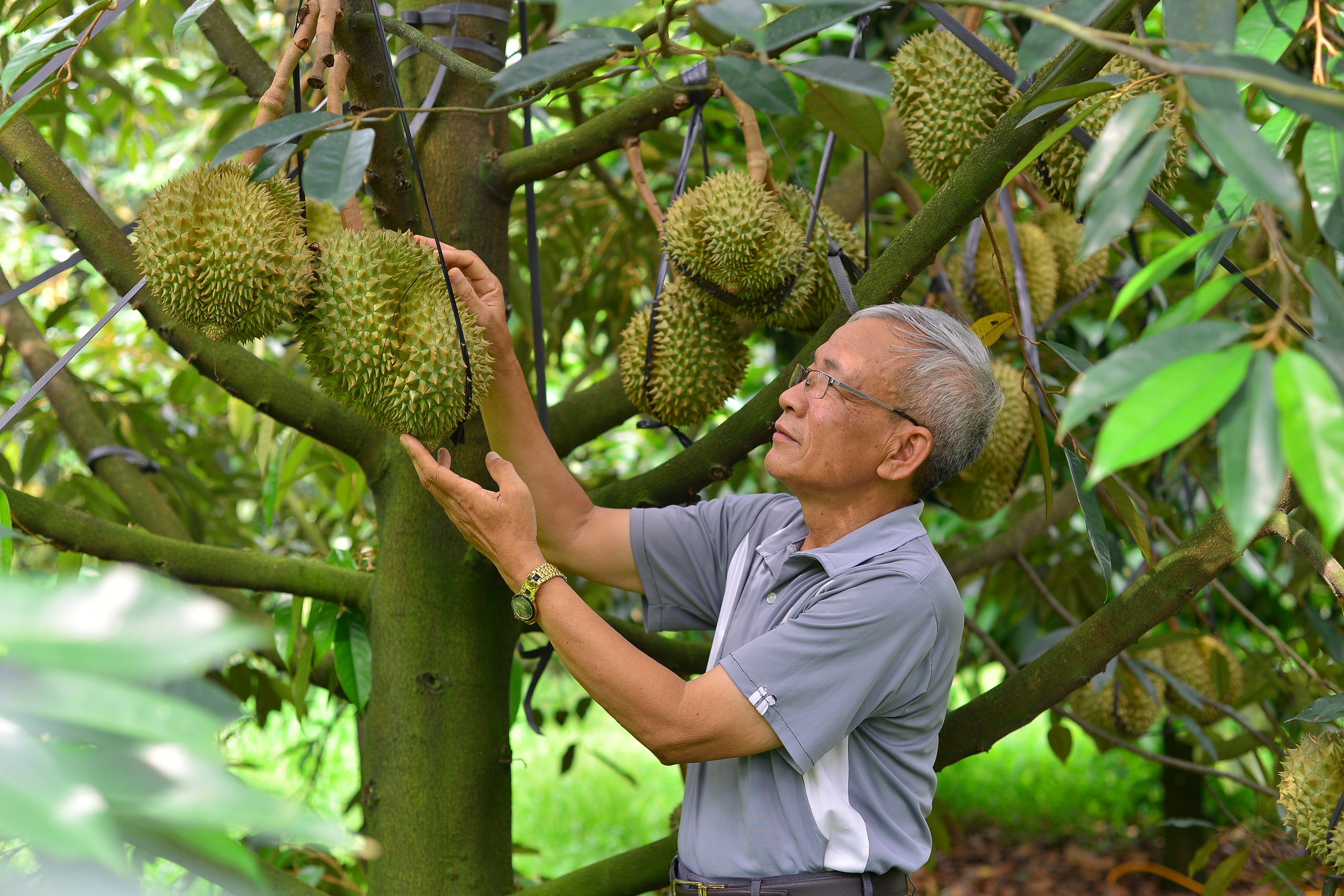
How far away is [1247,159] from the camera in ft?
1.69

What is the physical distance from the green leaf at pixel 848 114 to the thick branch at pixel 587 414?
603 mm

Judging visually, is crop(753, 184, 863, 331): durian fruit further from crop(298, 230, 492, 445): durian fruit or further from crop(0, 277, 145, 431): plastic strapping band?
crop(0, 277, 145, 431): plastic strapping band

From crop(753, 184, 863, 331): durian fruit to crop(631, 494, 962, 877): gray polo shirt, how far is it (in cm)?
30

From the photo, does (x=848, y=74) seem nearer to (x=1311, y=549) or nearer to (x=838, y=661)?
(x=838, y=661)

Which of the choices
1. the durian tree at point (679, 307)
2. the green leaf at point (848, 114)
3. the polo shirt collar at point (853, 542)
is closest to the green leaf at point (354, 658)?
the durian tree at point (679, 307)

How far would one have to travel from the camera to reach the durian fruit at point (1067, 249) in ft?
5.94

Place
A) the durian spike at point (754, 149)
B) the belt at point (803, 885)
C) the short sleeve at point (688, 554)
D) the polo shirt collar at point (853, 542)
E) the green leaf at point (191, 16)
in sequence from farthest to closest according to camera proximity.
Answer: the short sleeve at point (688, 554), the durian spike at point (754, 149), the polo shirt collar at point (853, 542), the belt at point (803, 885), the green leaf at point (191, 16)

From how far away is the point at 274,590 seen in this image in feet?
4.28

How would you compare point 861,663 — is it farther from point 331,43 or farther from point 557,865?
point 557,865

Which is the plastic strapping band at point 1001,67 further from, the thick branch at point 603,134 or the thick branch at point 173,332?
the thick branch at point 173,332

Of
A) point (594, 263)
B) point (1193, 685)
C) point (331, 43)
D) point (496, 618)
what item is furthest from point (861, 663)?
point (594, 263)

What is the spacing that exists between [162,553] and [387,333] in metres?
0.49

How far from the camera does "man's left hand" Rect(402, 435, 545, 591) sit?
1137 mm

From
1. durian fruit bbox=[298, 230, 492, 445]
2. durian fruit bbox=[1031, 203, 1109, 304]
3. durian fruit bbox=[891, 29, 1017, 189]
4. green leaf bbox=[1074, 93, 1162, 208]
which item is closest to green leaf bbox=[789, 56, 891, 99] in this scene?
green leaf bbox=[1074, 93, 1162, 208]
